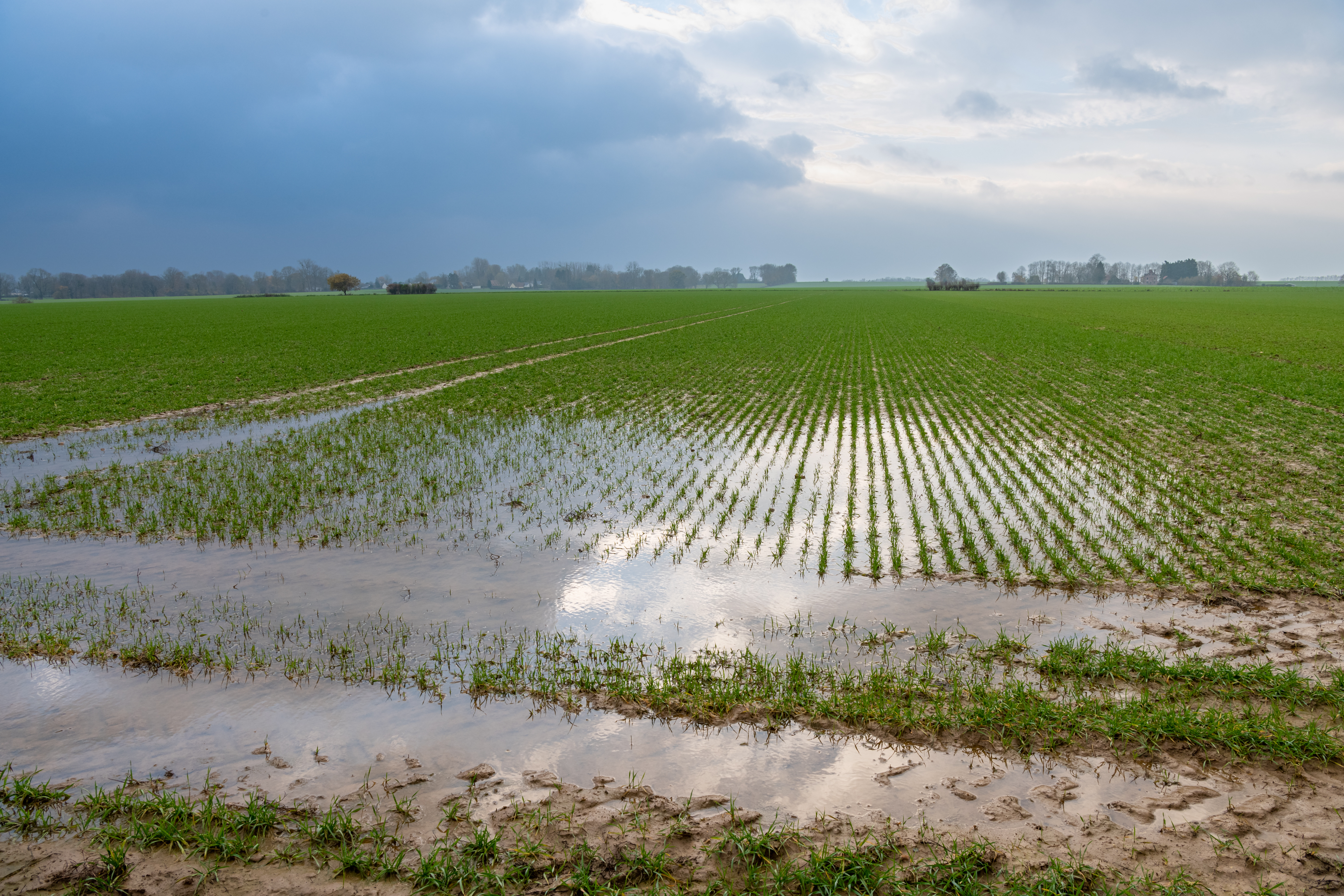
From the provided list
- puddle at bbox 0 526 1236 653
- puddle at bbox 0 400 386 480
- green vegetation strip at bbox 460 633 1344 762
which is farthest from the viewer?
puddle at bbox 0 400 386 480

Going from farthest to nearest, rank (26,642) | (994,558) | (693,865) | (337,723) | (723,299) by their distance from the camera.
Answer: (723,299) → (994,558) → (26,642) → (337,723) → (693,865)

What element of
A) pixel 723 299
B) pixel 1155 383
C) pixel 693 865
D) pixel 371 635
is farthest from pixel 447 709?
pixel 723 299

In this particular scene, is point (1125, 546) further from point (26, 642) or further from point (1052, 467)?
point (26, 642)

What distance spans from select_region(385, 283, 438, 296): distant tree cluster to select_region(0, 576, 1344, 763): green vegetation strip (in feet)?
543

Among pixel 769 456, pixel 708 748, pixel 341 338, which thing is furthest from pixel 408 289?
pixel 708 748

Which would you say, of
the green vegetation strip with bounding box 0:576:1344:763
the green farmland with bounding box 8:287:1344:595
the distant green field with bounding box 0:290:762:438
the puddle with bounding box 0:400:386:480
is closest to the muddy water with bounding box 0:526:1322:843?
the green vegetation strip with bounding box 0:576:1344:763

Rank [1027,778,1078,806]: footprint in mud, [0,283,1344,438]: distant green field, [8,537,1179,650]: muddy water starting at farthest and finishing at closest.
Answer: [0,283,1344,438]: distant green field → [8,537,1179,650]: muddy water → [1027,778,1078,806]: footprint in mud

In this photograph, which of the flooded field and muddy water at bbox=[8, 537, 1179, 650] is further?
muddy water at bbox=[8, 537, 1179, 650]

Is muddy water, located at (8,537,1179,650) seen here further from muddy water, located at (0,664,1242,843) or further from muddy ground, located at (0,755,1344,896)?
muddy ground, located at (0,755,1344,896)

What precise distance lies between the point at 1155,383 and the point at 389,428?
81.9ft

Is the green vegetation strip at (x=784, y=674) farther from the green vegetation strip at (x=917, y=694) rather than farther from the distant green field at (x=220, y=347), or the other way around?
the distant green field at (x=220, y=347)

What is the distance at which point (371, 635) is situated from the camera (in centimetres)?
785

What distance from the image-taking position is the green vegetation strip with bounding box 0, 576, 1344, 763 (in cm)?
603

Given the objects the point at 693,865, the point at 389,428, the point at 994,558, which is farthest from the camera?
the point at 389,428
